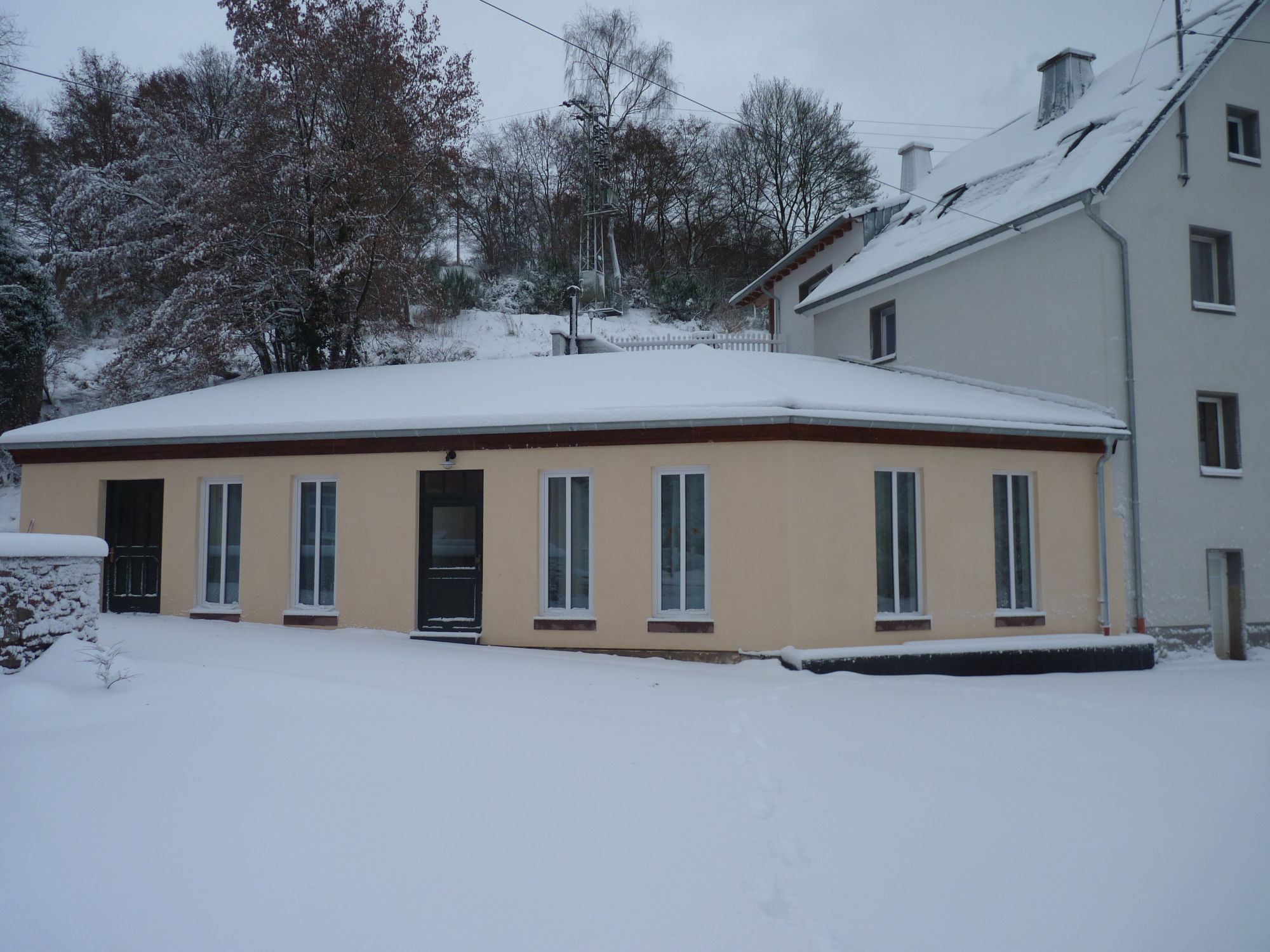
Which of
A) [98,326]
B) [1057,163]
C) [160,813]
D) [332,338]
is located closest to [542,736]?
[160,813]

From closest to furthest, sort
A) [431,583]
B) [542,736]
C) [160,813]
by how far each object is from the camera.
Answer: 1. [160,813]
2. [542,736]
3. [431,583]

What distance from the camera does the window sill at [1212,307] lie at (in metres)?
12.6

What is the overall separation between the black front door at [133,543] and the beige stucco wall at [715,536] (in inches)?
10.4

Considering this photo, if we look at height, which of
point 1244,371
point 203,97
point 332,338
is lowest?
point 1244,371

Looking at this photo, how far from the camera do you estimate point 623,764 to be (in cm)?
553

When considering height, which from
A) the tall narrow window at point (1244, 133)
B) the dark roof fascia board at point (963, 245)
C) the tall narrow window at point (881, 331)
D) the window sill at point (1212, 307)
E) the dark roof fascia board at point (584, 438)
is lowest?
the dark roof fascia board at point (584, 438)

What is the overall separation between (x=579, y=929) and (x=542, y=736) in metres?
2.63

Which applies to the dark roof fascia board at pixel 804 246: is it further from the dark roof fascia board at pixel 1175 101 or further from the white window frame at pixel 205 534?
the white window frame at pixel 205 534

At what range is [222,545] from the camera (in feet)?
37.2

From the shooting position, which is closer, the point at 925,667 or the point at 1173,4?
the point at 925,667

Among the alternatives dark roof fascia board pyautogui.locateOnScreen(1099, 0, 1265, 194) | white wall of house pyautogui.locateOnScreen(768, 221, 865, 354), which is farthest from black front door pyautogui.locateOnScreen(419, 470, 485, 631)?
white wall of house pyautogui.locateOnScreen(768, 221, 865, 354)

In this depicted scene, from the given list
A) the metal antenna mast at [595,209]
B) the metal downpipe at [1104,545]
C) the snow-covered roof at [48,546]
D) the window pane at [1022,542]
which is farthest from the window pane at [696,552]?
the metal antenna mast at [595,209]

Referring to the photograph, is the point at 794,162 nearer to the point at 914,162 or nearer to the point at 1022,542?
the point at 914,162

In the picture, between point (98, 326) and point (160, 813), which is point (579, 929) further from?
point (98, 326)
